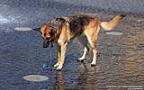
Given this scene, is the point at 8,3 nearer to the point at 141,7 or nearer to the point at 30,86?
the point at 141,7

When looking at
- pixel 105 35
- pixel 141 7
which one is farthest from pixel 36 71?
pixel 141 7

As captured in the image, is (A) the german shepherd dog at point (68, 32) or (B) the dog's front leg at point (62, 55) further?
(B) the dog's front leg at point (62, 55)

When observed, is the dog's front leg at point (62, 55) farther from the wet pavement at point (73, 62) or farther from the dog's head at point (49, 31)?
the dog's head at point (49, 31)

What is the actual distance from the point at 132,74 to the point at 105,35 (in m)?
2.97

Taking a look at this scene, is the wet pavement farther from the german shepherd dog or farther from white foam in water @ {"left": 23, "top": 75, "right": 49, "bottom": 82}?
the german shepherd dog

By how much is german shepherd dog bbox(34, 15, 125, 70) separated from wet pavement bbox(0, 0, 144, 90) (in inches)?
10.5

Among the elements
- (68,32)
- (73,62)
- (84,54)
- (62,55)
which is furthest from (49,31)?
(84,54)

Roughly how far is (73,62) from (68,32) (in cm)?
76

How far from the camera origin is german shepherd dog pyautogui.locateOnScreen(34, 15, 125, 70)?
7133mm

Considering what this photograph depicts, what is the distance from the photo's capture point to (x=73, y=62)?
8.24 meters

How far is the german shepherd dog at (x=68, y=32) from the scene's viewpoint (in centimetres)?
713

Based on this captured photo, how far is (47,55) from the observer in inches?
336

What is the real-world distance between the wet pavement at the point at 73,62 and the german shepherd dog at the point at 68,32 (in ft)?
0.88

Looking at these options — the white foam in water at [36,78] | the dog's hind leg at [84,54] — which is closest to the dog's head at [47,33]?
the white foam in water at [36,78]
